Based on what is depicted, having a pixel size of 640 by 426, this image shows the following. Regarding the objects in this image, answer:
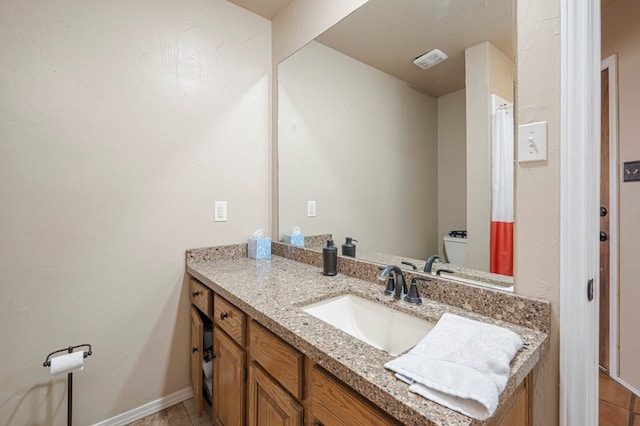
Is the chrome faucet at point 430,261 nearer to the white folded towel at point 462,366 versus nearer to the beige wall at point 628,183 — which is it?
the white folded towel at point 462,366

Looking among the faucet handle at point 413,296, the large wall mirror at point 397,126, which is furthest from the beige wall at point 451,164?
the faucet handle at point 413,296

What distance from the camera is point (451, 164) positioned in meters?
1.18

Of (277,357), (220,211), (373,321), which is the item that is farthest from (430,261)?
(220,211)

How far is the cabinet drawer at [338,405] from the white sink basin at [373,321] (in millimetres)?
351

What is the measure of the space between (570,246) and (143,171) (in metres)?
1.90

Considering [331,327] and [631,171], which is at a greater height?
[631,171]

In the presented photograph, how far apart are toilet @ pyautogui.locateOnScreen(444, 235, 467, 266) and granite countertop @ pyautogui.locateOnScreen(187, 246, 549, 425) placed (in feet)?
0.67

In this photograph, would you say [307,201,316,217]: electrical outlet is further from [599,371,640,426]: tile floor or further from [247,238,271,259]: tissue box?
[599,371,640,426]: tile floor

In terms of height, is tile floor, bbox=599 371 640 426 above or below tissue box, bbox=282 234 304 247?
below

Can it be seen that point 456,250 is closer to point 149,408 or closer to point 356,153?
point 356,153

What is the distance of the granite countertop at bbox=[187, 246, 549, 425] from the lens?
0.59 meters

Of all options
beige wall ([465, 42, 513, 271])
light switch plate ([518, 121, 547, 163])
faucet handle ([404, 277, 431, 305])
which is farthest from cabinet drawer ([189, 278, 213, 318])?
light switch plate ([518, 121, 547, 163])

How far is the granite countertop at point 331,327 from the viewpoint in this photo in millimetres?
586

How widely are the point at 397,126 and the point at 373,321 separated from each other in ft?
3.00
